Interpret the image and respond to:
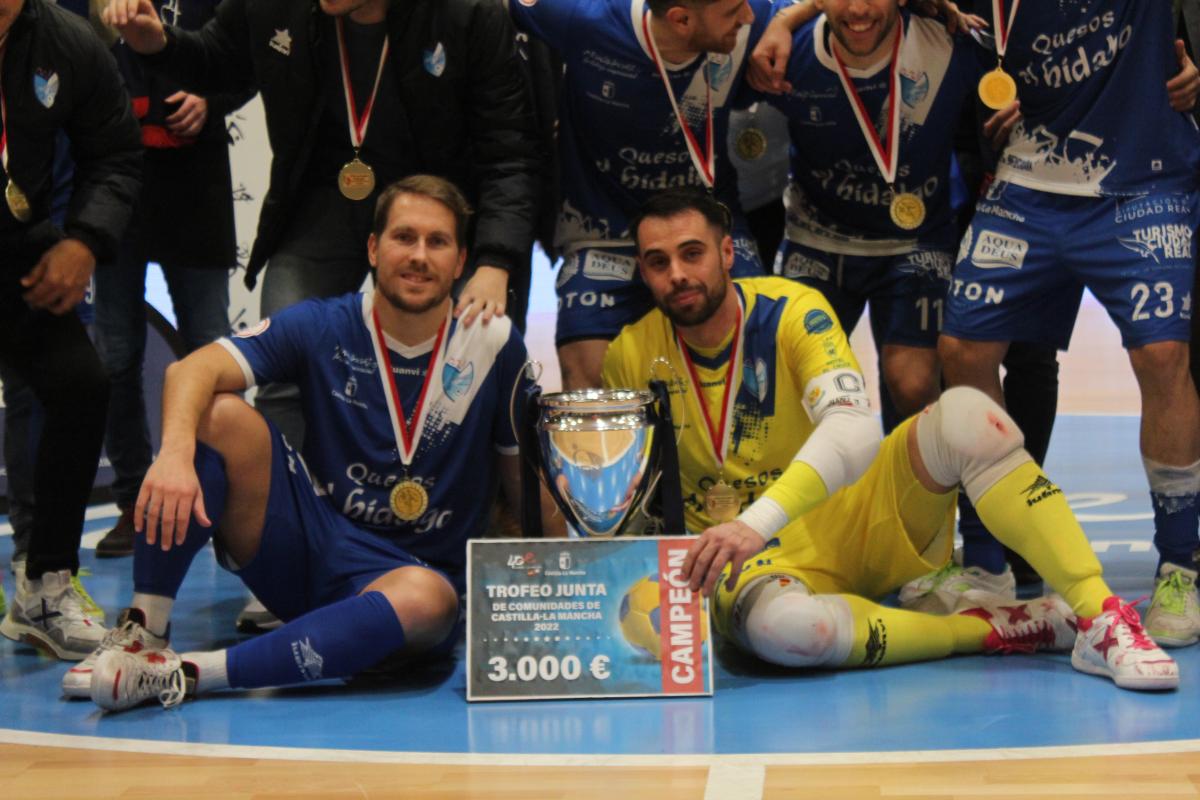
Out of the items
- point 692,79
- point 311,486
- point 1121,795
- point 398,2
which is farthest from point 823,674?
point 398,2

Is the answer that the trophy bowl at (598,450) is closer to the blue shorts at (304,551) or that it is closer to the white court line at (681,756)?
the blue shorts at (304,551)

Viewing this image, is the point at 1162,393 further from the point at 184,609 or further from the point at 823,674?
the point at 184,609

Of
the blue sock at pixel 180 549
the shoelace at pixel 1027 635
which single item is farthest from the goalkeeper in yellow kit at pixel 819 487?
the blue sock at pixel 180 549

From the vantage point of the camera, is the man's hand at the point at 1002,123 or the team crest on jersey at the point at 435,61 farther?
the team crest on jersey at the point at 435,61

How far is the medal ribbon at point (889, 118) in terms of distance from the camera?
462cm

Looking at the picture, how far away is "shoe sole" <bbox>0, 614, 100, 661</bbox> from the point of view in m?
4.30

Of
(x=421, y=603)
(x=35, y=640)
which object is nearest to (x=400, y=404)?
(x=421, y=603)

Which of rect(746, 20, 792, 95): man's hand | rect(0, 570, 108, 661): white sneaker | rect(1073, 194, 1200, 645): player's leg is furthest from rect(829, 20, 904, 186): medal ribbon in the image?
rect(0, 570, 108, 661): white sneaker

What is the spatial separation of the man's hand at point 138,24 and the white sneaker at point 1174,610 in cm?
314

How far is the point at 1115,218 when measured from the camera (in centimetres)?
429

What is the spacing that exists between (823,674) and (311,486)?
52.5 inches

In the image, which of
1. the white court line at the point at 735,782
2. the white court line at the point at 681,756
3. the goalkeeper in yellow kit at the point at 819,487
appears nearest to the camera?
the white court line at the point at 735,782

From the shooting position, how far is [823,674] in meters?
3.97

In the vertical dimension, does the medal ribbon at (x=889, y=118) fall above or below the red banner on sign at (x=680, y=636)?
above
